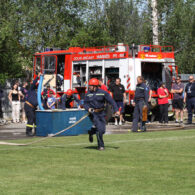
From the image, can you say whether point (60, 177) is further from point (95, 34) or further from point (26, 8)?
point (95, 34)

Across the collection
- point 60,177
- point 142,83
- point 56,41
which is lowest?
point 60,177

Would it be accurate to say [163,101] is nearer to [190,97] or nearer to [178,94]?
[178,94]

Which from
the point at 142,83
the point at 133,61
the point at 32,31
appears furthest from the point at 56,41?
the point at 142,83

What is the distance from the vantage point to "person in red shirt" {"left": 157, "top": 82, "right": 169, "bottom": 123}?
2412 cm

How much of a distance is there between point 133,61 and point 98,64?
1868mm

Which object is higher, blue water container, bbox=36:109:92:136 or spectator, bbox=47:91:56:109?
spectator, bbox=47:91:56:109

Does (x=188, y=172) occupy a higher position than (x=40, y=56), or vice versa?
(x=40, y=56)

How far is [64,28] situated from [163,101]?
54.8 ft

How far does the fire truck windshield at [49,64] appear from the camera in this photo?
26.8m

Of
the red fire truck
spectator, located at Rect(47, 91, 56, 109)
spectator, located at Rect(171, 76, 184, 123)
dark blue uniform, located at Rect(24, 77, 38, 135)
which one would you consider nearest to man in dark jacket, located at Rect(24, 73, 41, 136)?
dark blue uniform, located at Rect(24, 77, 38, 135)

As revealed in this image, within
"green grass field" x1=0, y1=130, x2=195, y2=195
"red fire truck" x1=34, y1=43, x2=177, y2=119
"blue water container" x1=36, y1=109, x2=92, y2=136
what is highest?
"red fire truck" x1=34, y1=43, x2=177, y2=119

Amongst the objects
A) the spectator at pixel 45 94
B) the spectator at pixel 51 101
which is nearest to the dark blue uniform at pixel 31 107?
the spectator at pixel 45 94

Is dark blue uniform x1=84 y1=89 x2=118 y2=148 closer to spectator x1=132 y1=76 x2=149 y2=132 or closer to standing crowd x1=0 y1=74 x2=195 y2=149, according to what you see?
standing crowd x1=0 y1=74 x2=195 y2=149

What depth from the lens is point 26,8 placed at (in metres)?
37.7
